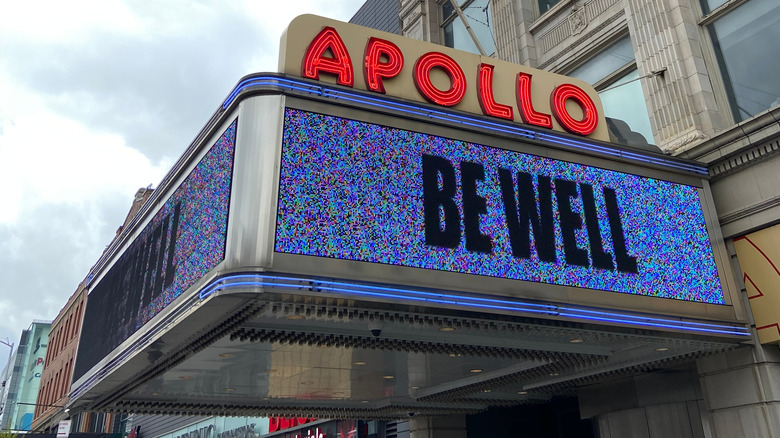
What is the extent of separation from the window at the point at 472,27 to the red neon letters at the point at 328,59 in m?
11.8

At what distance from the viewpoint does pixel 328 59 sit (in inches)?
440

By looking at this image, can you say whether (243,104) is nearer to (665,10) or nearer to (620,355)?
(620,355)

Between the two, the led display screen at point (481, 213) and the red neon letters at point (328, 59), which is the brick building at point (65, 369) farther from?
the led display screen at point (481, 213)

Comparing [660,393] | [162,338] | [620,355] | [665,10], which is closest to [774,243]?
[620,355]

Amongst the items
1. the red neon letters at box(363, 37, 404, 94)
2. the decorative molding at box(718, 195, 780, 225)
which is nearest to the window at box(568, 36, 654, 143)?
the decorative molding at box(718, 195, 780, 225)

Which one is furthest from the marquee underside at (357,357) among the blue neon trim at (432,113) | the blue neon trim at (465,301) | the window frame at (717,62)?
the window frame at (717,62)

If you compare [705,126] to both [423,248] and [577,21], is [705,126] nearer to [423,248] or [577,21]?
[577,21]

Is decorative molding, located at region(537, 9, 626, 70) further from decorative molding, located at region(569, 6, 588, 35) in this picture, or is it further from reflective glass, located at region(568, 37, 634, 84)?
reflective glass, located at region(568, 37, 634, 84)

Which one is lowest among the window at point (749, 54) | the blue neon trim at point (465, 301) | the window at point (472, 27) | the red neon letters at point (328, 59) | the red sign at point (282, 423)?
the blue neon trim at point (465, 301)

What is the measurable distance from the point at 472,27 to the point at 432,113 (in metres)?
13.7

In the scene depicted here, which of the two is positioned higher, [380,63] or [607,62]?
[607,62]

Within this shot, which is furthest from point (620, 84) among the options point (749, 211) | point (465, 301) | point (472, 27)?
point (465, 301)

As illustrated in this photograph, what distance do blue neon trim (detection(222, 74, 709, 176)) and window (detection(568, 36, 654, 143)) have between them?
3479 millimetres

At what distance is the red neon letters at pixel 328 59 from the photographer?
1091 cm
